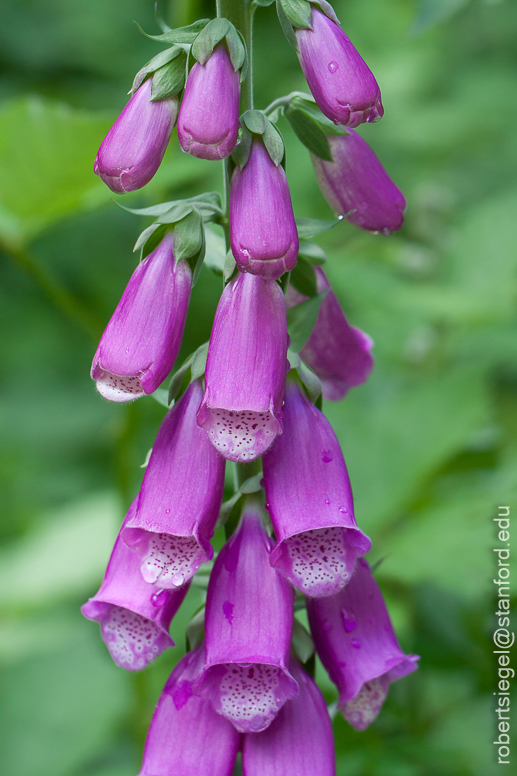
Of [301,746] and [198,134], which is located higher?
[198,134]

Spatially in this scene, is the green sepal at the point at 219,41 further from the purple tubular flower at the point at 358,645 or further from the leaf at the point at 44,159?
the leaf at the point at 44,159

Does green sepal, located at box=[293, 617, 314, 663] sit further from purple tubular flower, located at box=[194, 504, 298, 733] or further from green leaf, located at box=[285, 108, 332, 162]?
green leaf, located at box=[285, 108, 332, 162]

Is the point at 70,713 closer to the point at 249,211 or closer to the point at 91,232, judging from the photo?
the point at 249,211

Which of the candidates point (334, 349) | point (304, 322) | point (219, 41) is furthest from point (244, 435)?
point (219, 41)

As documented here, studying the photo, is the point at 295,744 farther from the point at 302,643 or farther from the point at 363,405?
the point at 363,405

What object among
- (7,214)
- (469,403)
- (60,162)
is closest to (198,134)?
(60,162)
